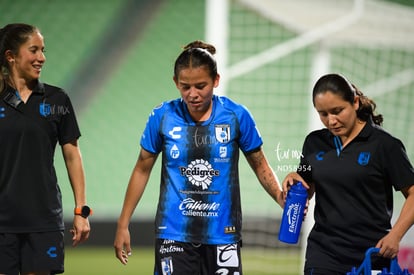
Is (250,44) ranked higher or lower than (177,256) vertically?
higher

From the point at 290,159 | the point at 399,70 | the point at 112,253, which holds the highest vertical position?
the point at 399,70

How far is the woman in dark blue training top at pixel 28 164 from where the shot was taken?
12.4 ft

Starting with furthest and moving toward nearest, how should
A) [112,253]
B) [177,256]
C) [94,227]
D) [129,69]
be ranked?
1. [129,69]
2. [94,227]
3. [112,253]
4. [177,256]

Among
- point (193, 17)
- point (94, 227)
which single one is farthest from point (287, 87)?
point (94, 227)

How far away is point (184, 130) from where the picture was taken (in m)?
3.74

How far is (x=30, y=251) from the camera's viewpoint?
3791 mm

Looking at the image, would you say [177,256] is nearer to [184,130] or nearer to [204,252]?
[204,252]

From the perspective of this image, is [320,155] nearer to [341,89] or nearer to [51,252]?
[341,89]

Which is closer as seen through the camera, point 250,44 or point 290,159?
point 290,159

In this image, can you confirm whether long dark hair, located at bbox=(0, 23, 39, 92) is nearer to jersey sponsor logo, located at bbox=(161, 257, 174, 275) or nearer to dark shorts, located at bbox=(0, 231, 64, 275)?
dark shorts, located at bbox=(0, 231, 64, 275)

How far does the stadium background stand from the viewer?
9.02 metres

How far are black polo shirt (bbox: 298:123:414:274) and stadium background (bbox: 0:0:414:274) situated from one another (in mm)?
4719

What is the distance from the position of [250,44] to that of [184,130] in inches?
Answer: 226

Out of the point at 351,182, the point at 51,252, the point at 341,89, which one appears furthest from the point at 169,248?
the point at 341,89
